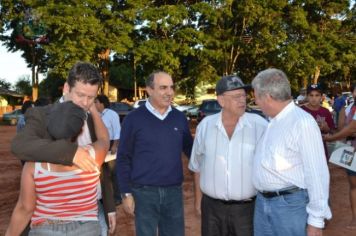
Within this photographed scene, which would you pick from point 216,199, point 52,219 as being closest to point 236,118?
point 216,199

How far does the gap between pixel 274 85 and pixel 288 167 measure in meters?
0.57

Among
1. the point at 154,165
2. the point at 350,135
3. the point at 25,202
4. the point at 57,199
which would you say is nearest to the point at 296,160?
the point at 154,165

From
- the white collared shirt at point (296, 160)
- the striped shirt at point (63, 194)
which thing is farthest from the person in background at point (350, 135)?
the striped shirt at point (63, 194)

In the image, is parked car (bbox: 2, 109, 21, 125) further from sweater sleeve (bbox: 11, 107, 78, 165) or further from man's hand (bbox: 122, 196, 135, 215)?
sweater sleeve (bbox: 11, 107, 78, 165)

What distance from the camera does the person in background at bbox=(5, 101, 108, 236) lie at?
230 centimetres

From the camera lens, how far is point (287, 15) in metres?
37.4

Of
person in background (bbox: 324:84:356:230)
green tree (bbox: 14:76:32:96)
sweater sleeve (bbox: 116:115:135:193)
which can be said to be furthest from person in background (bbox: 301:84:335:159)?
green tree (bbox: 14:76:32:96)

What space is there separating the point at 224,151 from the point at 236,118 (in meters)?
0.32

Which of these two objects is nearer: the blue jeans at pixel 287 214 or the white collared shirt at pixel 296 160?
the white collared shirt at pixel 296 160

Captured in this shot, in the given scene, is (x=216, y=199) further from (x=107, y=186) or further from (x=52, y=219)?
(x=52, y=219)

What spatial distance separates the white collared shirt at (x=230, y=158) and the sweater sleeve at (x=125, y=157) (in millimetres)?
701

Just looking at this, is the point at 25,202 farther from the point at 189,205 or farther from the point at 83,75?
the point at 189,205

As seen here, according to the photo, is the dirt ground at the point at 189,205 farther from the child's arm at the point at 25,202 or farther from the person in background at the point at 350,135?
the child's arm at the point at 25,202

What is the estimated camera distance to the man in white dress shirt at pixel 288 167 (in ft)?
10.3
